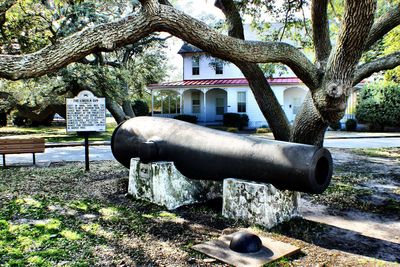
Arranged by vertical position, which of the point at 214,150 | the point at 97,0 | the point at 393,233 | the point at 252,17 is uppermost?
the point at 97,0

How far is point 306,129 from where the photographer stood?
7906mm

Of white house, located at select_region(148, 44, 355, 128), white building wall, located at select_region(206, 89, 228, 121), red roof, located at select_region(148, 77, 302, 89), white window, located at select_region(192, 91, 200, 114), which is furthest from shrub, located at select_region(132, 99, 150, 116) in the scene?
white building wall, located at select_region(206, 89, 228, 121)

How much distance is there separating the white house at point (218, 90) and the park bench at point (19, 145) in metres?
17.6

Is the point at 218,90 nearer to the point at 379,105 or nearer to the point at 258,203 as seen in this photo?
the point at 379,105

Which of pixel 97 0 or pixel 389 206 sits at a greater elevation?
pixel 97 0

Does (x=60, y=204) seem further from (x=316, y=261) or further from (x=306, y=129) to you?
(x=306, y=129)

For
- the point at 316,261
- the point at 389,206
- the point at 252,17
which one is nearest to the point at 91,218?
the point at 316,261

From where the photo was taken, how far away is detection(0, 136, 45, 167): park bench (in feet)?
35.9

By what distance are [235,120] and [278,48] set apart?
2117 cm

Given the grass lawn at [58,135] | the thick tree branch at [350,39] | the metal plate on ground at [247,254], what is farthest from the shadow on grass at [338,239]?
the grass lawn at [58,135]

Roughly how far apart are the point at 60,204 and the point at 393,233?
521 centimetres

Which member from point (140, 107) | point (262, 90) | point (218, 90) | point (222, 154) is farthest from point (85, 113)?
point (140, 107)

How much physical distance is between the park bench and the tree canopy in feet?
21.6

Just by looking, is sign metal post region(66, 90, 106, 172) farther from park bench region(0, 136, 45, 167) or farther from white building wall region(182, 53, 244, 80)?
white building wall region(182, 53, 244, 80)
